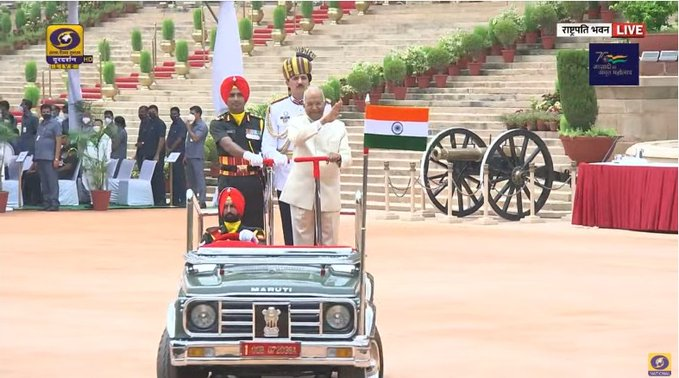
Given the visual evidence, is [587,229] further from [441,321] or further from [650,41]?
[441,321]

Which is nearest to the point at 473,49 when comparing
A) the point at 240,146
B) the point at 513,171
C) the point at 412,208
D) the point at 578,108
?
the point at 578,108

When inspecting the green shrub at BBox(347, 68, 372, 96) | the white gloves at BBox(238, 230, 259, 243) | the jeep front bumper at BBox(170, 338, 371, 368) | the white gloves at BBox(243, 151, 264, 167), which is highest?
the green shrub at BBox(347, 68, 372, 96)

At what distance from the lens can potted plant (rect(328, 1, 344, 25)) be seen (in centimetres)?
3775

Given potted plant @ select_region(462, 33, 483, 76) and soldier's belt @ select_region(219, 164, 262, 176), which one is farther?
potted plant @ select_region(462, 33, 483, 76)

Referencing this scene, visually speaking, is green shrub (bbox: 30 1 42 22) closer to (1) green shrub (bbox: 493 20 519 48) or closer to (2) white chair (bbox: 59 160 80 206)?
(1) green shrub (bbox: 493 20 519 48)

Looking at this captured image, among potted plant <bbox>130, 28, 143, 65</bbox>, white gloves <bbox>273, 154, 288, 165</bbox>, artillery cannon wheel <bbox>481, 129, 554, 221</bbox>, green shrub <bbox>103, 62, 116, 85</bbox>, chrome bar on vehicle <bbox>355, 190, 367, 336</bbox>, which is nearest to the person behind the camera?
chrome bar on vehicle <bbox>355, 190, 367, 336</bbox>

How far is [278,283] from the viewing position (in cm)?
853

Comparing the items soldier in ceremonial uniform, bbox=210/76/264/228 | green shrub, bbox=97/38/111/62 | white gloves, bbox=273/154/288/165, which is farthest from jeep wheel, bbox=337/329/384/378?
green shrub, bbox=97/38/111/62

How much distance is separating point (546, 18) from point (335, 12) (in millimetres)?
7825

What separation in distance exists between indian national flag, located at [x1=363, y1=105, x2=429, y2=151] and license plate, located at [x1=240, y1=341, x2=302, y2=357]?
224 cm

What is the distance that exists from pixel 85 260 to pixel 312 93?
23.8ft

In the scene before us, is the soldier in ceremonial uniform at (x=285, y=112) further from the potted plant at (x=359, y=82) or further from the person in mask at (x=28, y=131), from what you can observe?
the potted plant at (x=359, y=82)

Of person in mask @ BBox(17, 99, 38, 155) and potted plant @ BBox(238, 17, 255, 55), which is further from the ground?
potted plant @ BBox(238, 17, 255, 55)

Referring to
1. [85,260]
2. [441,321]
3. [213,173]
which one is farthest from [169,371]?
[213,173]
